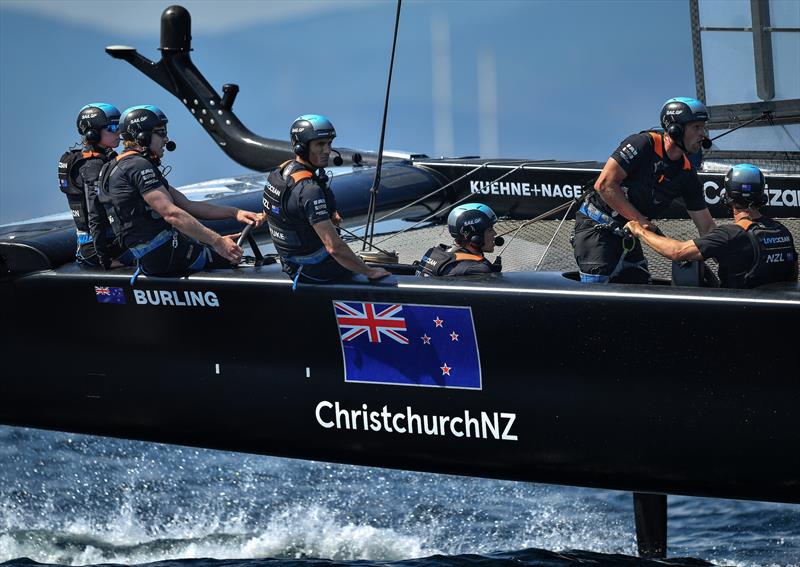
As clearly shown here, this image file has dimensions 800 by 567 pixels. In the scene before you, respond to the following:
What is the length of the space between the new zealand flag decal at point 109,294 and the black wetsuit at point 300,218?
0.79m

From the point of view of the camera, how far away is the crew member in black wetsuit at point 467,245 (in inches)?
191

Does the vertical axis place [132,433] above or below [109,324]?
below

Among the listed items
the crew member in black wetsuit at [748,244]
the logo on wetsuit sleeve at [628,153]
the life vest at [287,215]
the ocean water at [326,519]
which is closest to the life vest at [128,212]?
the life vest at [287,215]

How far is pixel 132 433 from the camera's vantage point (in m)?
5.56

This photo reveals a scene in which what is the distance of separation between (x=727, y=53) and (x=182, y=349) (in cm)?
347

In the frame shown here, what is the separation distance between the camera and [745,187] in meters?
4.38

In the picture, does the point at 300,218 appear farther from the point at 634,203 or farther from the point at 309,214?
the point at 634,203

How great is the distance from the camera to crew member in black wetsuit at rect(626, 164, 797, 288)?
4395 millimetres

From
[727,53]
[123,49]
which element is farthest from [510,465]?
[123,49]

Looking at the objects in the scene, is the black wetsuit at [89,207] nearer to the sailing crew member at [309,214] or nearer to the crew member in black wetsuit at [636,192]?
the sailing crew member at [309,214]

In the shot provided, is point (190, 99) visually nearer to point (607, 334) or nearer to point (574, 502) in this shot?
point (574, 502)

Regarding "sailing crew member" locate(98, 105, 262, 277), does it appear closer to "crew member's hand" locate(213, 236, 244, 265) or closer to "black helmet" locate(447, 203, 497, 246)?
"crew member's hand" locate(213, 236, 244, 265)

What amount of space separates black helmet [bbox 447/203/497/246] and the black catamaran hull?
0.67 feet

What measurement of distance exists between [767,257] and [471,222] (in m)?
1.09
